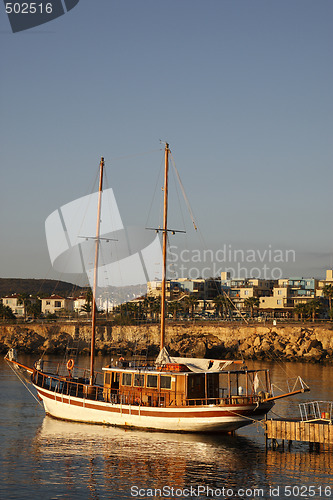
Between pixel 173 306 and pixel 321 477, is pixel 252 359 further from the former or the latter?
pixel 321 477

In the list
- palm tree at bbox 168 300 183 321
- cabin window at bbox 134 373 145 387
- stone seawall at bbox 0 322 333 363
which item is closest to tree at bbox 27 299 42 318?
stone seawall at bbox 0 322 333 363

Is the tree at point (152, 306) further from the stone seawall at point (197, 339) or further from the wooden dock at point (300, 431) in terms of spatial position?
the wooden dock at point (300, 431)

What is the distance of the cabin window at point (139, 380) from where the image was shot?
1542 inches

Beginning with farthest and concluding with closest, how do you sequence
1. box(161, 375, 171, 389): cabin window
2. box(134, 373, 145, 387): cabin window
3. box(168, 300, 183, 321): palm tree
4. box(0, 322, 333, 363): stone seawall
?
box(168, 300, 183, 321): palm tree
box(0, 322, 333, 363): stone seawall
box(134, 373, 145, 387): cabin window
box(161, 375, 171, 389): cabin window

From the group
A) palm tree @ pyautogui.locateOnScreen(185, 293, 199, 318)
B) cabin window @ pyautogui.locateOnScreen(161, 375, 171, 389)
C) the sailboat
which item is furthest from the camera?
palm tree @ pyautogui.locateOnScreen(185, 293, 199, 318)

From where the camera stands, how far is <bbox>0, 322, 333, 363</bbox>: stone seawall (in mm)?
96750

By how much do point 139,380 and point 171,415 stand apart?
135 inches

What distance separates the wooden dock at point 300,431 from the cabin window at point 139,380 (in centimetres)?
836

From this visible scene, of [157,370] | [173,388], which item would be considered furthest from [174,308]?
[173,388]

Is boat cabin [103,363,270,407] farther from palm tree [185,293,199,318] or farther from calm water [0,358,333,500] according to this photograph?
palm tree [185,293,199,318]

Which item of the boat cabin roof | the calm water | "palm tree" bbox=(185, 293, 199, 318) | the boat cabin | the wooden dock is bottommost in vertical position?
the calm water

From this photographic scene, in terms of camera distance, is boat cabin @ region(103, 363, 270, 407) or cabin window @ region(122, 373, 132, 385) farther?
cabin window @ region(122, 373, 132, 385)

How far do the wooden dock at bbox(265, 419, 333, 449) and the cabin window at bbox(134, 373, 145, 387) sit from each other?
8358 mm

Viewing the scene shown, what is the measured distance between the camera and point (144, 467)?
30266 mm
